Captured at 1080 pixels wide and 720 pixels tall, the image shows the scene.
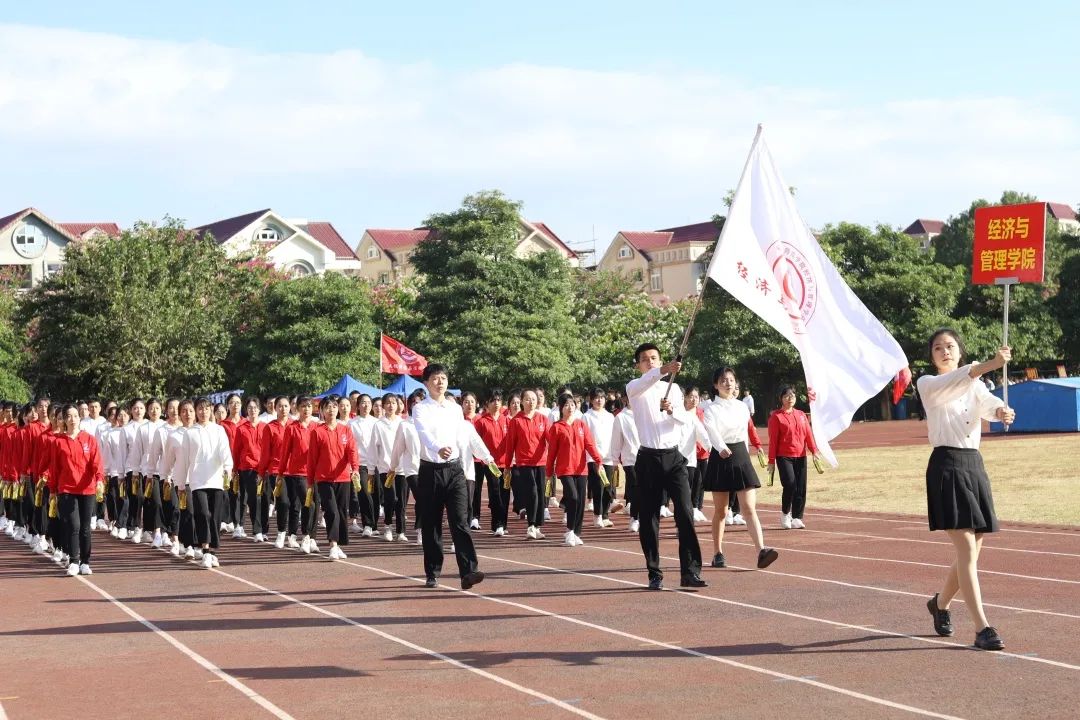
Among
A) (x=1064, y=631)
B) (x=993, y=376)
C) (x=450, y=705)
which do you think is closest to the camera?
(x=450, y=705)

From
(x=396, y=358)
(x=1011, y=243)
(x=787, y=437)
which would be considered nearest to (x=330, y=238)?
(x=396, y=358)

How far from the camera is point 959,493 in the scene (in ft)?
26.2

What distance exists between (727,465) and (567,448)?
378 centimetres

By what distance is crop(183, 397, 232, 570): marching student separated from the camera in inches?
551

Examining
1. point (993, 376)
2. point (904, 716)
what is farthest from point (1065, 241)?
point (904, 716)

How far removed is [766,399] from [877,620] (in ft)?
143

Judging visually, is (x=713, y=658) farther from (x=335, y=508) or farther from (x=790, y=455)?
(x=790, y=455)

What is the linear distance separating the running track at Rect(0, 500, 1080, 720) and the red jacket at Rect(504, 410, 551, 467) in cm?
260

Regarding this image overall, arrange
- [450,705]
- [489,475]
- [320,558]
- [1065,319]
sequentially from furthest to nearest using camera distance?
[1065,319]
[489,475]
[320,558]
[450,705]

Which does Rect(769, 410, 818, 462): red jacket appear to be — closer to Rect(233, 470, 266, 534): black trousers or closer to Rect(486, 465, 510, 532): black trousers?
Rect(486, 465, 510, 532): black trousers

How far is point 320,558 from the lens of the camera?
14414mm

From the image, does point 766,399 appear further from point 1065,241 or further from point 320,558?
point 320,558

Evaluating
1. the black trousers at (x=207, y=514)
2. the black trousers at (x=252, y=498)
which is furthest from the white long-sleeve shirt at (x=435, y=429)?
the black trousers at (x=252, y=498)

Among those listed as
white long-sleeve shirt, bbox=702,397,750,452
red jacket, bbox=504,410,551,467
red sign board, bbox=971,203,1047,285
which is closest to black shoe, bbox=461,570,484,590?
white long-sleeve shirt, bbox=702,397,750,452
